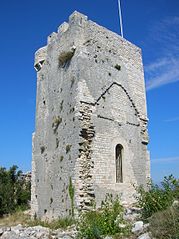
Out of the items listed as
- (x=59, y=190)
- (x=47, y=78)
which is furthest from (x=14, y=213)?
(x=47, y=78)

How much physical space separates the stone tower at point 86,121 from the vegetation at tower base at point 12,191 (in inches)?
177

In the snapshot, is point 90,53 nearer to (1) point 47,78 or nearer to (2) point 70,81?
(2) point 70,81

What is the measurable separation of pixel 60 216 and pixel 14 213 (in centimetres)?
702

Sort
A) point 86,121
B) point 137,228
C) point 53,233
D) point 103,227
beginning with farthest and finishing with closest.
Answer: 1. point 86,121
2. point 53,233
3. point 103,227
4. point 137,228

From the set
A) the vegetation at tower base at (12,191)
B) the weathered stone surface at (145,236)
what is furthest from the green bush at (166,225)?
the vegetation at tower base at (12,191)

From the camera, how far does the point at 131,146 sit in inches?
595

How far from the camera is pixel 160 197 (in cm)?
873

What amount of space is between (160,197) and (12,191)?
1375cm

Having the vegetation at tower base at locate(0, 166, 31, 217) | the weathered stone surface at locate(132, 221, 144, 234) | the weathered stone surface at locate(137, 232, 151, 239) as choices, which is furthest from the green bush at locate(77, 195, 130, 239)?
the vegetation at tower base at locate(0, 166, 31, 217)

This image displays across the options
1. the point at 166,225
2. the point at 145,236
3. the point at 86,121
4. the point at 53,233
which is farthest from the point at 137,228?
the point at 86,121

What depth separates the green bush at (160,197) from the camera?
28.0 ft

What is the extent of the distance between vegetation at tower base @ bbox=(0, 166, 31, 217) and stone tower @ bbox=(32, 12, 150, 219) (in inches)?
177

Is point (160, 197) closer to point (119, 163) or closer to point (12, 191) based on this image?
point (119, 163)

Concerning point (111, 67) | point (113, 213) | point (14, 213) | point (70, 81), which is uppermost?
point (111, 67)
